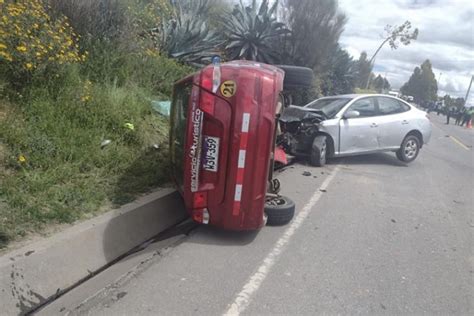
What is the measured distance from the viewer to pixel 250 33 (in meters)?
13.2

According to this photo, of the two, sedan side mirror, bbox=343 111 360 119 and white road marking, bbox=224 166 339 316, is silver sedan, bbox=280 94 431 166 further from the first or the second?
white road marking, bbox=224 166 339 316

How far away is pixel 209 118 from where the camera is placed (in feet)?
12.9

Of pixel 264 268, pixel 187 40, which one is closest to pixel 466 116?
pixel 187 40

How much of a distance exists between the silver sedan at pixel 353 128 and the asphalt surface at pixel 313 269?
7.58ft

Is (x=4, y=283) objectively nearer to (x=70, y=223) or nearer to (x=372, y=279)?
(x=70, y=223)

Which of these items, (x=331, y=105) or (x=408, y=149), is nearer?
(x=331, y=105)

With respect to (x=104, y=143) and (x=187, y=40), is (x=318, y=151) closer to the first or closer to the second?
(x=104, y=143)

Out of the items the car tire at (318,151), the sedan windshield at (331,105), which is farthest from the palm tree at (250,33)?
the car tire at (318,151)

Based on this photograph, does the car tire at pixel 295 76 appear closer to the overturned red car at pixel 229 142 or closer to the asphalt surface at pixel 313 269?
the asphalt surface at pixel 313 269

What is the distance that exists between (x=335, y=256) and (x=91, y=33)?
6.15 meters

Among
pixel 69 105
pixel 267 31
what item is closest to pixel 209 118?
pixel 69 105

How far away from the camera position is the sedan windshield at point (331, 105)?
28.5ft

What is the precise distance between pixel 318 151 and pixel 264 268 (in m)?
4.84

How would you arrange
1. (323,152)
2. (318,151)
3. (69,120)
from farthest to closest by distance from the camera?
1. (323,152)
2. (318,151)
3. (69,120)
